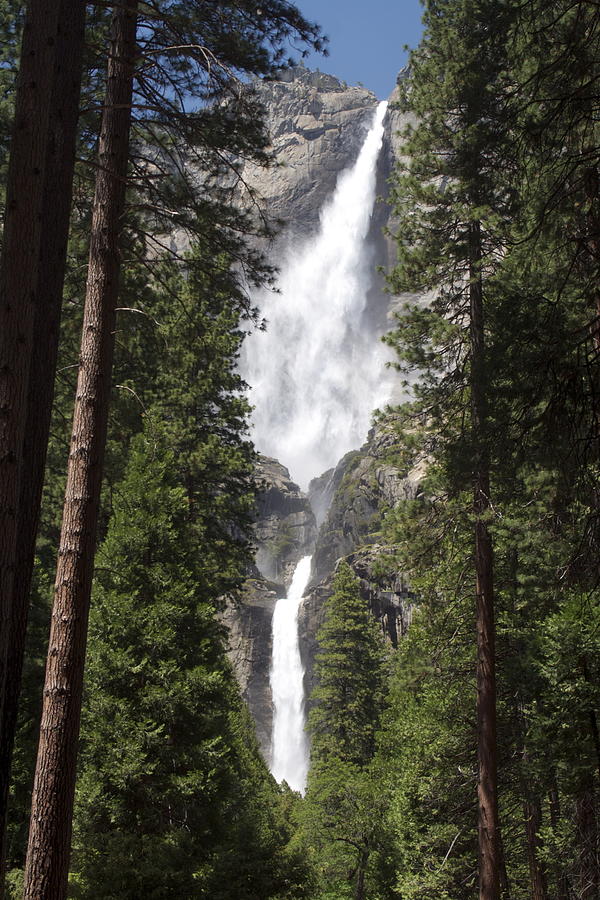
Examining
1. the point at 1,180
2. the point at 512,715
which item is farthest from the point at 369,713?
the point at 1,180

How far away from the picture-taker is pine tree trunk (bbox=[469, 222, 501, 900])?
8.61 meters

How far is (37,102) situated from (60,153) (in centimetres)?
80

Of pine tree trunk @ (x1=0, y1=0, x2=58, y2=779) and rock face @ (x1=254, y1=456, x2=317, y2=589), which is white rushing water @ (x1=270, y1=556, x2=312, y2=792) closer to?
rock face @ (x1=254, y1=456, x2=317, y2=589)

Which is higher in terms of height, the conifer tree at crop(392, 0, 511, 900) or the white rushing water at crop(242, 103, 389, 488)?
the white rushing water at crop(242, 103, 389, 488)

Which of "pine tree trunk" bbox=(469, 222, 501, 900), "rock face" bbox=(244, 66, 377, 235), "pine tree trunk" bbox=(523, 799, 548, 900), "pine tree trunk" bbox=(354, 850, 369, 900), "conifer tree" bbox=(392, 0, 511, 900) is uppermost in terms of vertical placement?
"rock face" bbox=(244, 66, 377, 235)

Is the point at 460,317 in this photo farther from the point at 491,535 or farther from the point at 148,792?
the point at 148,792

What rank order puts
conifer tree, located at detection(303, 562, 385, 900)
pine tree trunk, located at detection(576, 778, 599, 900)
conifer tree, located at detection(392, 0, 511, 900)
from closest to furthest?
pine tree trunk, located at detection(576, 778, 599, 900) < conifer tree, located at detection(392, 0, 511, 900) < conifer tree, located at detection(303, 562, 385, 900)

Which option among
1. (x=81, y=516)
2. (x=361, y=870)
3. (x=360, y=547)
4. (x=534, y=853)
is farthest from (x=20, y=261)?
(x=360, y=547)

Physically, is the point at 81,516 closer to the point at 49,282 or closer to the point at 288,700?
the point at 49,282

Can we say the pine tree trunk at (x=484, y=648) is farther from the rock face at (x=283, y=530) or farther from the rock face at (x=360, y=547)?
the rock face at (x=283, y=530)

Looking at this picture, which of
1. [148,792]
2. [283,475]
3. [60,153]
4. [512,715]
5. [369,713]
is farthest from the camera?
[283,475]

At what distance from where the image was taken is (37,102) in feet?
14.7

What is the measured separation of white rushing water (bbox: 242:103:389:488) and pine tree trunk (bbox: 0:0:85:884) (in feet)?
376

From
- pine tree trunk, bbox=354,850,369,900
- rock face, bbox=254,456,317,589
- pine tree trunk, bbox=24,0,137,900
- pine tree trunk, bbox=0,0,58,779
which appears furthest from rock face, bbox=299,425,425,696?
pine tree trunk, bbox=0,0,58,779
